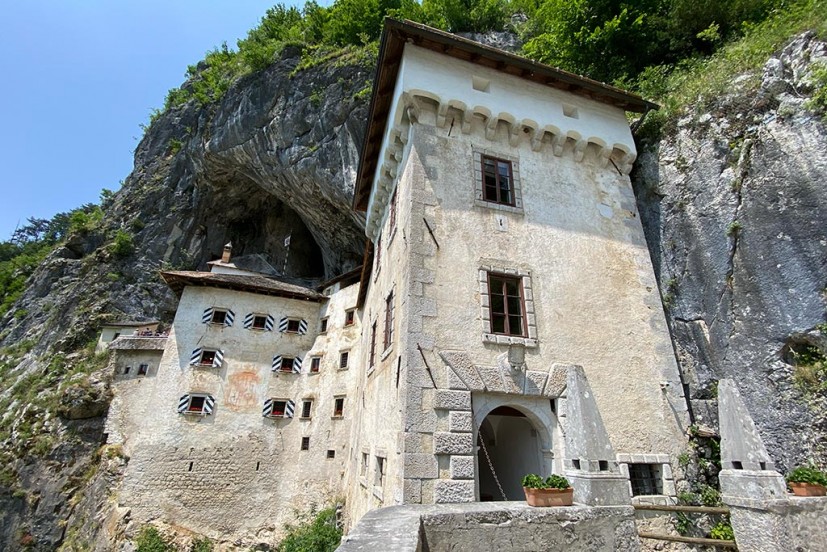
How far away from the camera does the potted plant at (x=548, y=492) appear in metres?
5.26

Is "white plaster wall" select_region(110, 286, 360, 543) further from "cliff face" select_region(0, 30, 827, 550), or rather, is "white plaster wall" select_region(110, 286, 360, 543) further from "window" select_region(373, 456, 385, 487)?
"window" select_region(373, 456, 385, 487)

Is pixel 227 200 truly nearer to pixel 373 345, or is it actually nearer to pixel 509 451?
pixel 373 345

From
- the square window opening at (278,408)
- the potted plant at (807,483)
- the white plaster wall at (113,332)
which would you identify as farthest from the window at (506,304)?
the white plaster wall at (113,332)

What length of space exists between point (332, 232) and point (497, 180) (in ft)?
51.2

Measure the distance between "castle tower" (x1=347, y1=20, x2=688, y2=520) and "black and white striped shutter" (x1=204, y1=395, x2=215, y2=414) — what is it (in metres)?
9.21

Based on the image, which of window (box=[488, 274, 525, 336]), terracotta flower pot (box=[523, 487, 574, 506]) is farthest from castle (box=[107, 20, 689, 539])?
terracotta flower pot (box=[523, 487, 574, 506])

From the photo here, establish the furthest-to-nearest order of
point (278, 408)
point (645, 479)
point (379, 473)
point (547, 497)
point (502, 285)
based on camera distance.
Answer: point (278, 408) < point (502, 285) < point (379, 473) < point (645, 479) < point (547, 497)

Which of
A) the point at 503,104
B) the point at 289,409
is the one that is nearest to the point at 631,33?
the point at 503,104

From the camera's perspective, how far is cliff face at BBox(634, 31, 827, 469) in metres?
7.18

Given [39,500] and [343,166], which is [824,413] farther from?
[39,500]

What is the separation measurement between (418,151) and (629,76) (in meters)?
9.58

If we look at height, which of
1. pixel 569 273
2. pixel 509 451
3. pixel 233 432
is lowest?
pixel 509 451

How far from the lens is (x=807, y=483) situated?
5613 millimetres

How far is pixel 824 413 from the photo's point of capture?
676 cm
